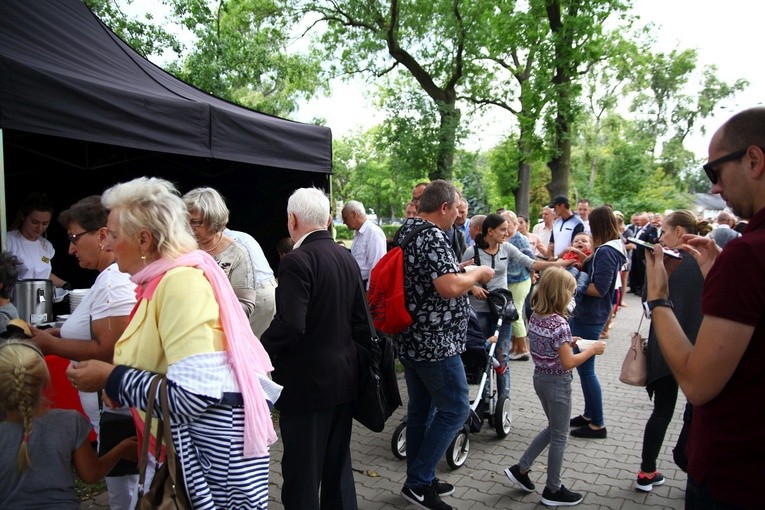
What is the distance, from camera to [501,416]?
473 cm

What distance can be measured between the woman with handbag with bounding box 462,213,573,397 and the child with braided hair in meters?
3.09

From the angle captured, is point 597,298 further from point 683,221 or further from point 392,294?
point 392,294

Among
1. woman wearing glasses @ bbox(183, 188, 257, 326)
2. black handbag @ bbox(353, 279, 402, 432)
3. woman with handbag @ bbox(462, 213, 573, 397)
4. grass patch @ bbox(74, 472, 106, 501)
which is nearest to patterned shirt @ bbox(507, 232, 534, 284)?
woman with handbag @ bbox(462, 213, 573, 397)

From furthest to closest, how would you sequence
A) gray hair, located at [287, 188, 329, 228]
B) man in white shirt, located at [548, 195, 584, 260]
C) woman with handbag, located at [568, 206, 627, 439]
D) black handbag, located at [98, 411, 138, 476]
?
man in white shirt, located at [548, 195, 584, 260] → woman with handbag, located at [568, 206, 627, 439] → gray hair, located at [287, 188, 329, 228] → black handbag, located at [98, 411, 138, 476]

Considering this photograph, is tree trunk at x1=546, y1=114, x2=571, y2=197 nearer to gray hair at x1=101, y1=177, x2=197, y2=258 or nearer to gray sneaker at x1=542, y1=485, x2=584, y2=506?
gray sneaker at x1=542, y1=485, x2=584, y2=506

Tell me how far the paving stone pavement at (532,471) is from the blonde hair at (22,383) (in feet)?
6.19

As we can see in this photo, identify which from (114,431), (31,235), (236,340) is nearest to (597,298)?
(236,340)

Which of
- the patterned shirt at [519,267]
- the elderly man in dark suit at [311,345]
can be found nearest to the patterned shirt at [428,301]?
the elderly man in dark suit at [311,345]

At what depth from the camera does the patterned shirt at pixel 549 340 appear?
11.9 feet

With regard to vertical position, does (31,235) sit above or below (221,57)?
below

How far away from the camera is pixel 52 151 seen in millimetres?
6484

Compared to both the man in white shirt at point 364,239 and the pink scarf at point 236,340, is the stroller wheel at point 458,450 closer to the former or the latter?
the pink scarf at point 236,340

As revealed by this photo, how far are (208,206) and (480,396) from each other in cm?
263

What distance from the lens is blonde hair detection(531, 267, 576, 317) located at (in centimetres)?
364
